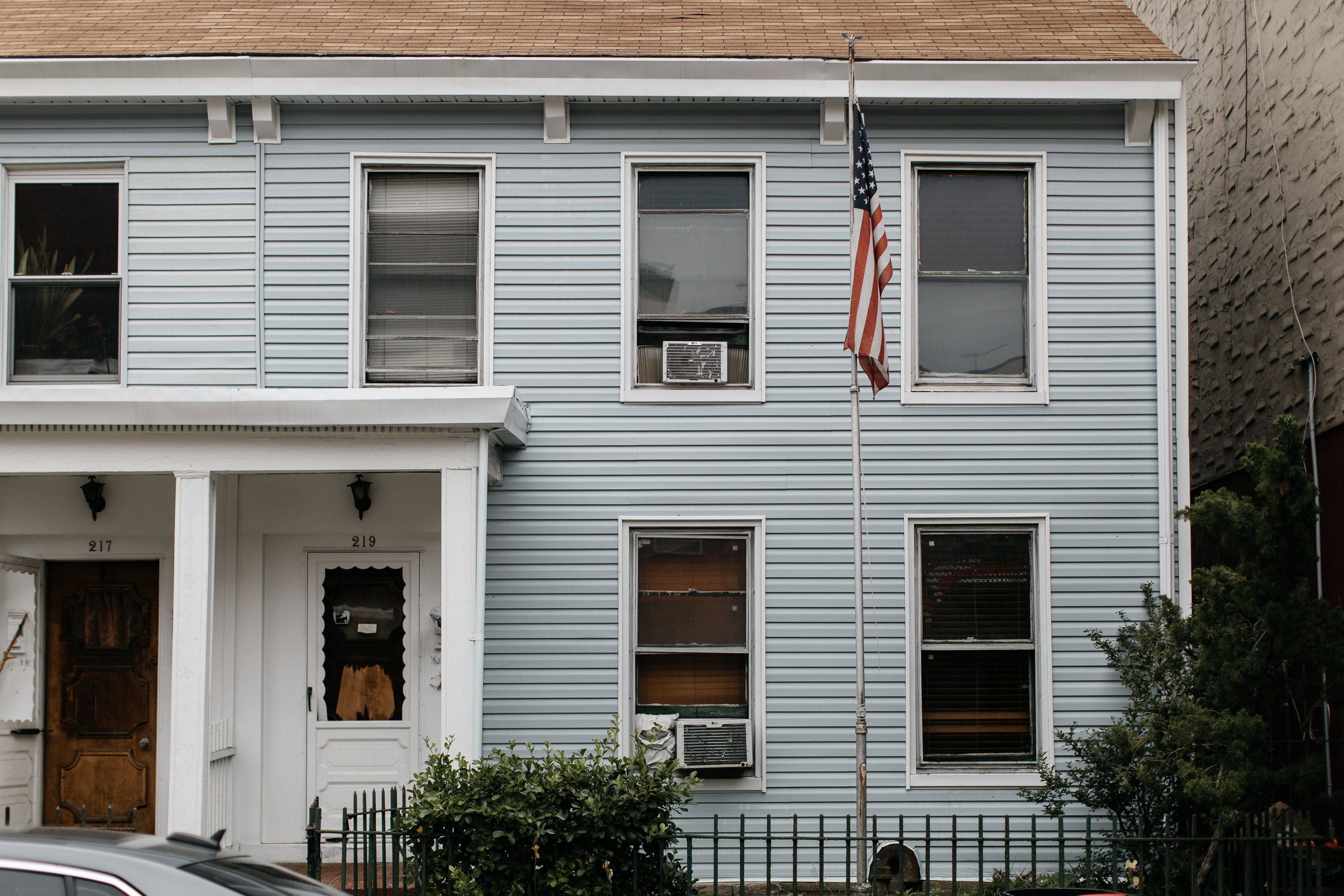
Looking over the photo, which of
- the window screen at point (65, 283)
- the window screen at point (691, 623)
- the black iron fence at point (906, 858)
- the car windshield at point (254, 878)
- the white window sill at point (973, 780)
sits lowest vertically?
the black iron fence at point (906, 858)

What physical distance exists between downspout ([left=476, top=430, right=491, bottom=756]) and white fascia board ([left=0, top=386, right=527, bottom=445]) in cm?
26

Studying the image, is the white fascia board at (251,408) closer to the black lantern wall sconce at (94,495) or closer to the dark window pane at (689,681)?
the black lantern wall sconce at (94,495)

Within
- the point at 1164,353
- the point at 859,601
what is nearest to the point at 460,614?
the point at 859,601

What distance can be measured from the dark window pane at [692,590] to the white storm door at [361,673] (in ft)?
6.00

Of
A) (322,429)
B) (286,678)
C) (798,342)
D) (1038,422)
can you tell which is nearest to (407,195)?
(322,429)

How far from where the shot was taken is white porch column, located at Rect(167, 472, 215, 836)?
24.2 feet

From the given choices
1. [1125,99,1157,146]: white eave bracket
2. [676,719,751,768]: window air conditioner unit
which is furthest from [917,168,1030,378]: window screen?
[676,719,751,768]: window air conditioner unit

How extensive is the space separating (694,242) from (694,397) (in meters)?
1.22

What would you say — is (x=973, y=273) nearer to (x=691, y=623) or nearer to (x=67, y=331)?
(x=691, y=623)

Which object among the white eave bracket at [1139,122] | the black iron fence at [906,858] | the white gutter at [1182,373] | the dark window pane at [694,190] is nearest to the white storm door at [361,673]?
the black iron fence at [906,858]

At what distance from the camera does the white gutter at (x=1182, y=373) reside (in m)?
8.55

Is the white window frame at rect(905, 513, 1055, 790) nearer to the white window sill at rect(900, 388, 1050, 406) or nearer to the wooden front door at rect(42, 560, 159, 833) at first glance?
the white window sill at rect(900, 388, 1050, 406)

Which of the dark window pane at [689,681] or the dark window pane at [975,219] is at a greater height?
the dark window pane at [975,219]

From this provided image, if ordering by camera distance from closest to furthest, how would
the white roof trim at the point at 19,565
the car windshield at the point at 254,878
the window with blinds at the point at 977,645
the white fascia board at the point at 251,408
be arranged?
the car windshield at the point at 254,878, the white fascia board at the point at 251,408, the window with blinds at the point at 977,645, the white roof trim at the point at 19,565
